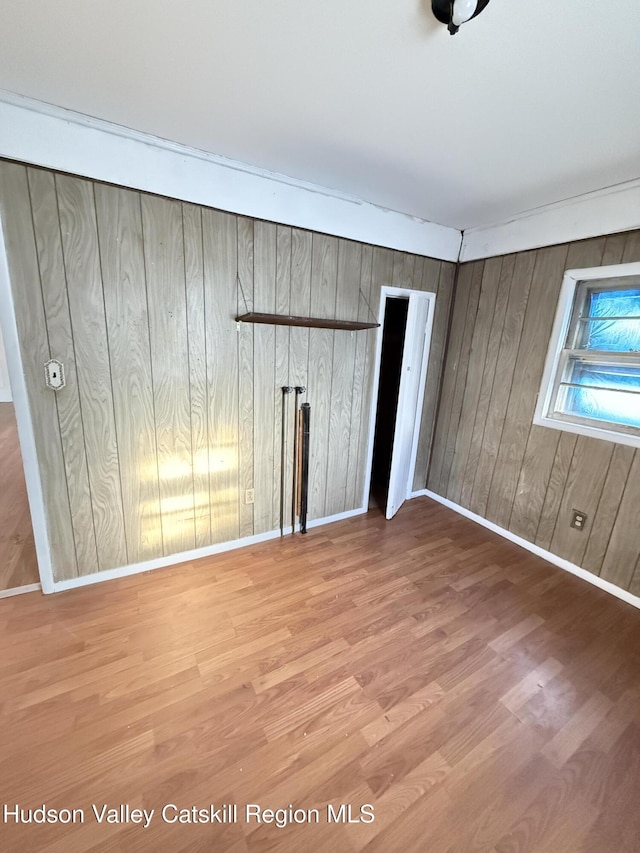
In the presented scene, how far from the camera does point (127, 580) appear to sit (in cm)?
202

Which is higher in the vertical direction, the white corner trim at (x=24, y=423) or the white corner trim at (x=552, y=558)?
the white corner trim at (x=24, y=423)

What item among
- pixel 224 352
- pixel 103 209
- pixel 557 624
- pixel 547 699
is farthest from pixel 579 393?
pixel 103 209

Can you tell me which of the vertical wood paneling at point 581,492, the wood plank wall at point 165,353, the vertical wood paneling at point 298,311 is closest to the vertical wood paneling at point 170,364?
the wood plank wall at point 165,353

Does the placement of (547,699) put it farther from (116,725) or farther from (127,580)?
(127,580)

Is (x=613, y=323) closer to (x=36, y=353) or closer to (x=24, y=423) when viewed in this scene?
(x=36, y=353)

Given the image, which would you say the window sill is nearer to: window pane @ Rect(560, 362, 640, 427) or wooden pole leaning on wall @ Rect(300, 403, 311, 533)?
window pane @ Rect(560, 362, 640, 427)

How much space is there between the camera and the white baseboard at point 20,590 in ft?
6.08

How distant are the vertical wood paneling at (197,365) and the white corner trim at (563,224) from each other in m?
2.13

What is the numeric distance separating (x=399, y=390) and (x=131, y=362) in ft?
6.00

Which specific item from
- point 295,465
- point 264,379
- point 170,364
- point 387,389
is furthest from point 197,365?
point 387,389

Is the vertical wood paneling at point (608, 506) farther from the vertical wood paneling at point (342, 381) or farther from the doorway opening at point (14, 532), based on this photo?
the doorway opening at point (14, 532)

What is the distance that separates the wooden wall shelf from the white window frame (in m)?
1.21

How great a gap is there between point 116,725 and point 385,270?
9.54ft

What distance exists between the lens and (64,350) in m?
1.67
